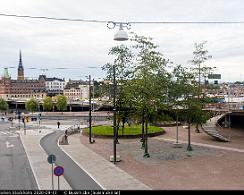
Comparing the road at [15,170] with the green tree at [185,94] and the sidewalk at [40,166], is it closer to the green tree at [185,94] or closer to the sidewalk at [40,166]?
the sidewalk at [40,166]

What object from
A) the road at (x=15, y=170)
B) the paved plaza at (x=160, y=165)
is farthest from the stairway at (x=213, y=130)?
the road at (x=15, y=170)

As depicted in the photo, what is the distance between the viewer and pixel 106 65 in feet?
124

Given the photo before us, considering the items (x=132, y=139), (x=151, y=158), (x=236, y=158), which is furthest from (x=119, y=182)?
(x=132, y=139)

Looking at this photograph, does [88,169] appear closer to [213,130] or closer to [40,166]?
[40,166]

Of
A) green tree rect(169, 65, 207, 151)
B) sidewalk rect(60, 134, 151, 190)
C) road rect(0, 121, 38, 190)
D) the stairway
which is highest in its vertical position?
green tree rect(169, 65, 207, 151)

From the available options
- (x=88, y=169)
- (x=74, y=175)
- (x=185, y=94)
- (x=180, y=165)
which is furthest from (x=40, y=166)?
(x=185, y=94)

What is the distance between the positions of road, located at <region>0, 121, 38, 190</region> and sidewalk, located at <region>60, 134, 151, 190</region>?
4020 millimetres

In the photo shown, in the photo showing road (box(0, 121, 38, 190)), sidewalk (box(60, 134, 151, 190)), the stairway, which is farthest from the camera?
the stairway

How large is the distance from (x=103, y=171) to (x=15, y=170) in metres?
6.72

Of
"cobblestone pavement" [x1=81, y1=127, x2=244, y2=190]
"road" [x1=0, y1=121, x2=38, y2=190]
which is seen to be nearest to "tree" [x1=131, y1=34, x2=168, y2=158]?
"cobblestone pavement" [x1=81, y1=127, x2=244, y2=190]

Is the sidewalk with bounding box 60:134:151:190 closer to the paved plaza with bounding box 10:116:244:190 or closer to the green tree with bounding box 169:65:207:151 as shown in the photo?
the paved plaza with bounding box 10:116:244:190

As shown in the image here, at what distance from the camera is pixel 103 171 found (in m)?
24.0

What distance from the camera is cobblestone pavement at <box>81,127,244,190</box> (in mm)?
20453

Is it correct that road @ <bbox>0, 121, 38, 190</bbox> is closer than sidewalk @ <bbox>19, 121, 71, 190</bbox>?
No
